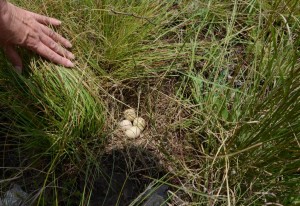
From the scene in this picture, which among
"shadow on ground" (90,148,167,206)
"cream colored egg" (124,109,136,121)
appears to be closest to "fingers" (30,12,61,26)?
"cream colored egg" (124,109,136,121)

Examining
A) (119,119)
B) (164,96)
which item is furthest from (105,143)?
(164,96)

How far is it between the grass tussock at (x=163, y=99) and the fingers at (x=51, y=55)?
39 millimetres

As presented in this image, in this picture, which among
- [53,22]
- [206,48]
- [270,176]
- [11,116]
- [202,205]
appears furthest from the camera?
[206,48]

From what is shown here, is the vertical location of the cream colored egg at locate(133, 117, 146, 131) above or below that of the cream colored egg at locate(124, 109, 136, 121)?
below

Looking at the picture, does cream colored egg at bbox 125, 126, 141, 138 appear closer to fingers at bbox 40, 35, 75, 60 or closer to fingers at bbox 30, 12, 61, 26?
fingers at bbox 40, 35, 75, 60

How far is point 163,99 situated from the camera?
1.79 metres

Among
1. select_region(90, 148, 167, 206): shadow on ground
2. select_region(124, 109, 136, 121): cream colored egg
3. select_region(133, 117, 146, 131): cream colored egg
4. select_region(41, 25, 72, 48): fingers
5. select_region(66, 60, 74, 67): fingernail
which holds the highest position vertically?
select_region(41, 25, 72, 48): fingers

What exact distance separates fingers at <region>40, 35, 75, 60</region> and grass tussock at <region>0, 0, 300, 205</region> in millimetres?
54

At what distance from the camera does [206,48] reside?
6.23ft

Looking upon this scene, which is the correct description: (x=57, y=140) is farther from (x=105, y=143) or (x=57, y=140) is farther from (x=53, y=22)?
(x=53, y=22)

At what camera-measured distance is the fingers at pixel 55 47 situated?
1.62 m

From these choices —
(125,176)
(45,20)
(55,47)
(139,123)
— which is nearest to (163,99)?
(139,123)

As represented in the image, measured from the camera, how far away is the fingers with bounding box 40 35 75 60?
1.62 m

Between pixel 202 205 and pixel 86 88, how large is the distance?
2.34 feet
